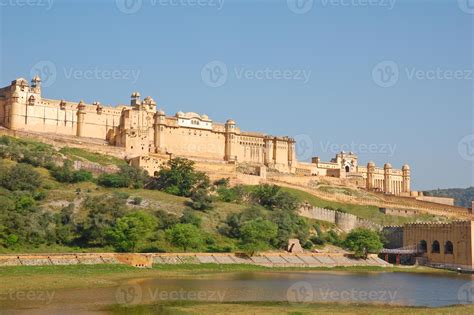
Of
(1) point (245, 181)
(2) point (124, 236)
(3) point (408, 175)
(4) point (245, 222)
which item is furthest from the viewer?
(3) point (408, 175)

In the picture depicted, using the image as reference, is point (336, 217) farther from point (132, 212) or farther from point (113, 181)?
point (132, 212)

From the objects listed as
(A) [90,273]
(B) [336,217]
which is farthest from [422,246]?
(A) [90,273]

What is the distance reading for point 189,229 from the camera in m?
54.7

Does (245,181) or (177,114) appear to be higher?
(177,114)

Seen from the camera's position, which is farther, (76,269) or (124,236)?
(124,236)

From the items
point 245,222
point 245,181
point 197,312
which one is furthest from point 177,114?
point 197,312

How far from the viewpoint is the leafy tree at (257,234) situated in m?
56.0

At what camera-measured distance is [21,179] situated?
2296 inches

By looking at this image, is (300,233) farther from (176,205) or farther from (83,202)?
(83,202)

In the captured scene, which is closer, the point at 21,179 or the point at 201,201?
the point at 21,179

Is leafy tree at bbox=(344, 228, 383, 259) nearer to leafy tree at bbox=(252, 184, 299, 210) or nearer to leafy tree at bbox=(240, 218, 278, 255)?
leafy tree at bbox=(240, 218, 278, 255)

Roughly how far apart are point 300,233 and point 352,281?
17999 mm

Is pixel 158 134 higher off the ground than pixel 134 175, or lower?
higher

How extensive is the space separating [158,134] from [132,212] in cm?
2990
